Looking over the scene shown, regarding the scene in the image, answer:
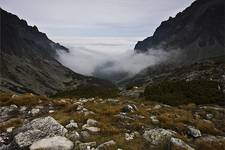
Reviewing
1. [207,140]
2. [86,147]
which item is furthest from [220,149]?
[86,147]

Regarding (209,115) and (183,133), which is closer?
(183,133)

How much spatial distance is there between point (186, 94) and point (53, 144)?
28594 mm

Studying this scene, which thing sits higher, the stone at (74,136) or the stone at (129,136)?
the stone at (74,136)

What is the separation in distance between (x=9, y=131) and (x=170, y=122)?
7994mm

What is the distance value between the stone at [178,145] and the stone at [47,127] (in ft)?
15.0

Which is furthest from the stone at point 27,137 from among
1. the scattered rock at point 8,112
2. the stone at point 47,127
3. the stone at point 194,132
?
the stone at point 194,132

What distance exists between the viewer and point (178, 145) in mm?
12656

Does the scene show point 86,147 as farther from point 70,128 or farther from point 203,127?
point 203,127

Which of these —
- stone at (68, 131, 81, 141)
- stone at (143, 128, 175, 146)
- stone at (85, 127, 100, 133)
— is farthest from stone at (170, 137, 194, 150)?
stone at (68, 131, 81, 141)

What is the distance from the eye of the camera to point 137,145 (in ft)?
41.8

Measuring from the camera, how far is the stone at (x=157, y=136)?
43.7ft

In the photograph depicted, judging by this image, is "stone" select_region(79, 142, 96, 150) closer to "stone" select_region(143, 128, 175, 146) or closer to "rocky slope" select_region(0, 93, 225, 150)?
"rocky slope" select_region(0, 93, 225, 150)

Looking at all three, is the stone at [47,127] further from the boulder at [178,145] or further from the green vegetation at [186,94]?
the green vegetation at [186,94]

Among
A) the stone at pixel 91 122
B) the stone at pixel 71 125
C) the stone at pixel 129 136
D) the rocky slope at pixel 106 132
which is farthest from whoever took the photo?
the stone at pixel 91 122
